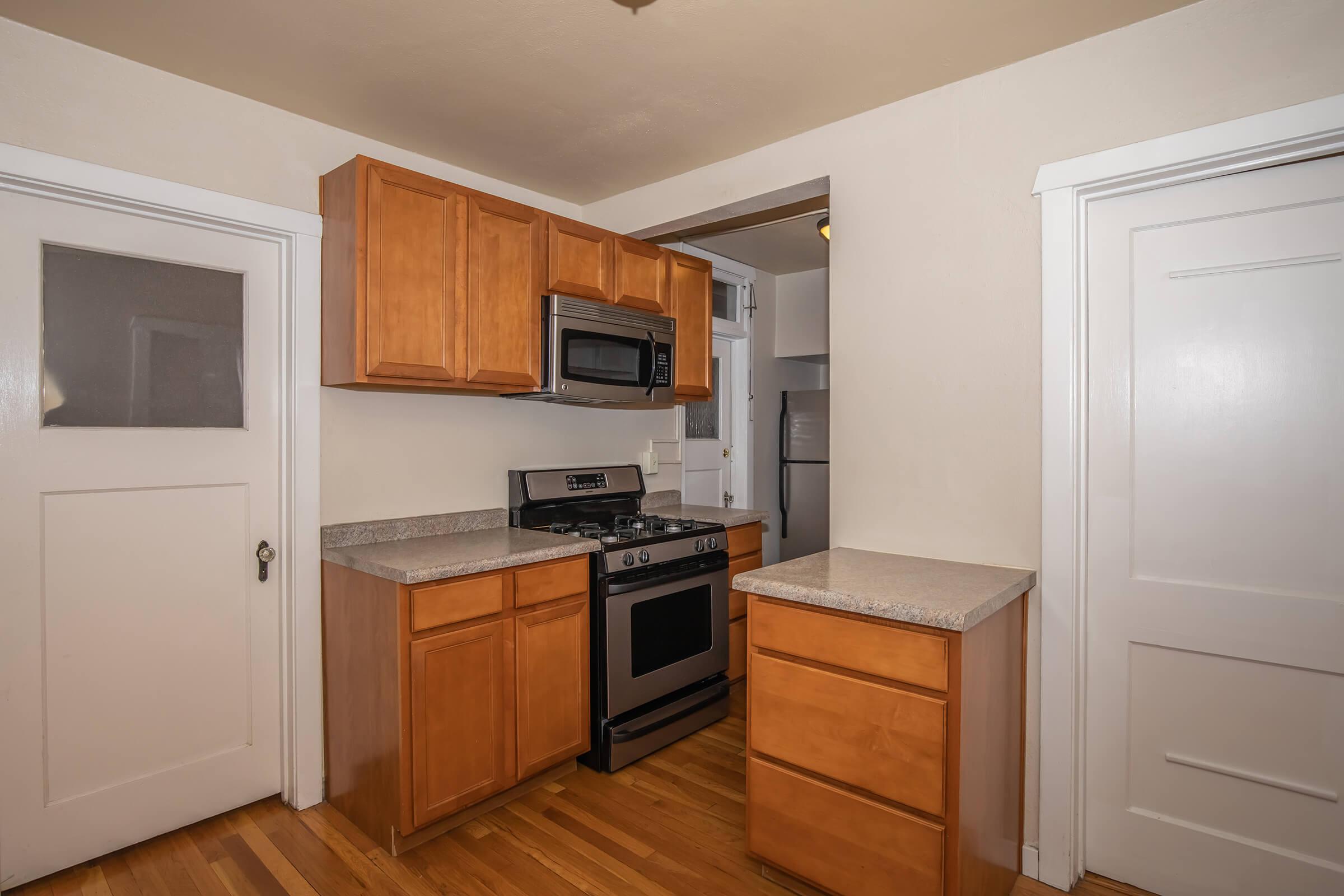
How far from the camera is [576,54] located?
207cm

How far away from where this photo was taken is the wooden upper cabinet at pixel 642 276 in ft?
10.0

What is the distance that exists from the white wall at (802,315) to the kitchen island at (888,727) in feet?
9.16

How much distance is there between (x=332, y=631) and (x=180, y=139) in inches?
68.2

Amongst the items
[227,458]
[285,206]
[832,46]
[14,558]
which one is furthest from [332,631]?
[832,46]

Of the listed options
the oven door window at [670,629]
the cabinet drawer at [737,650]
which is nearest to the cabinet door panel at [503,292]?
the oven door window at [670,629]

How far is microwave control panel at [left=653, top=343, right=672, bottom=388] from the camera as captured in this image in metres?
3.13

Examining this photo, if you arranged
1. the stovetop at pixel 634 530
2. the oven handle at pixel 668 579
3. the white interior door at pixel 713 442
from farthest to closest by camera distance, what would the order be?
1. the white interior door at pixel 713 442
2. the stovetop at pixel 634 530
3. the oven handle at pixel 668 579

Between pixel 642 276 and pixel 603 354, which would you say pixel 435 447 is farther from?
pixel 642 276

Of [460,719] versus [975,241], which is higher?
[975,241]

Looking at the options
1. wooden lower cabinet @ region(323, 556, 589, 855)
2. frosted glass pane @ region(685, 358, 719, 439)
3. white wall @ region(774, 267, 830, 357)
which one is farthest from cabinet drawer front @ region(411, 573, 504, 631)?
white wall @ region(774, 267, 830, 357)

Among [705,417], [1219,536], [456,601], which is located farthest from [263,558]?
[1219,536]

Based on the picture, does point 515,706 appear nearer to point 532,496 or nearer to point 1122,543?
point 532,496

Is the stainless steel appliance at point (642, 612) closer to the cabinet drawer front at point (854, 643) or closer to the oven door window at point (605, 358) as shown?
the oven door window at point (605, 358)

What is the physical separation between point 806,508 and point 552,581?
2.65 meters
